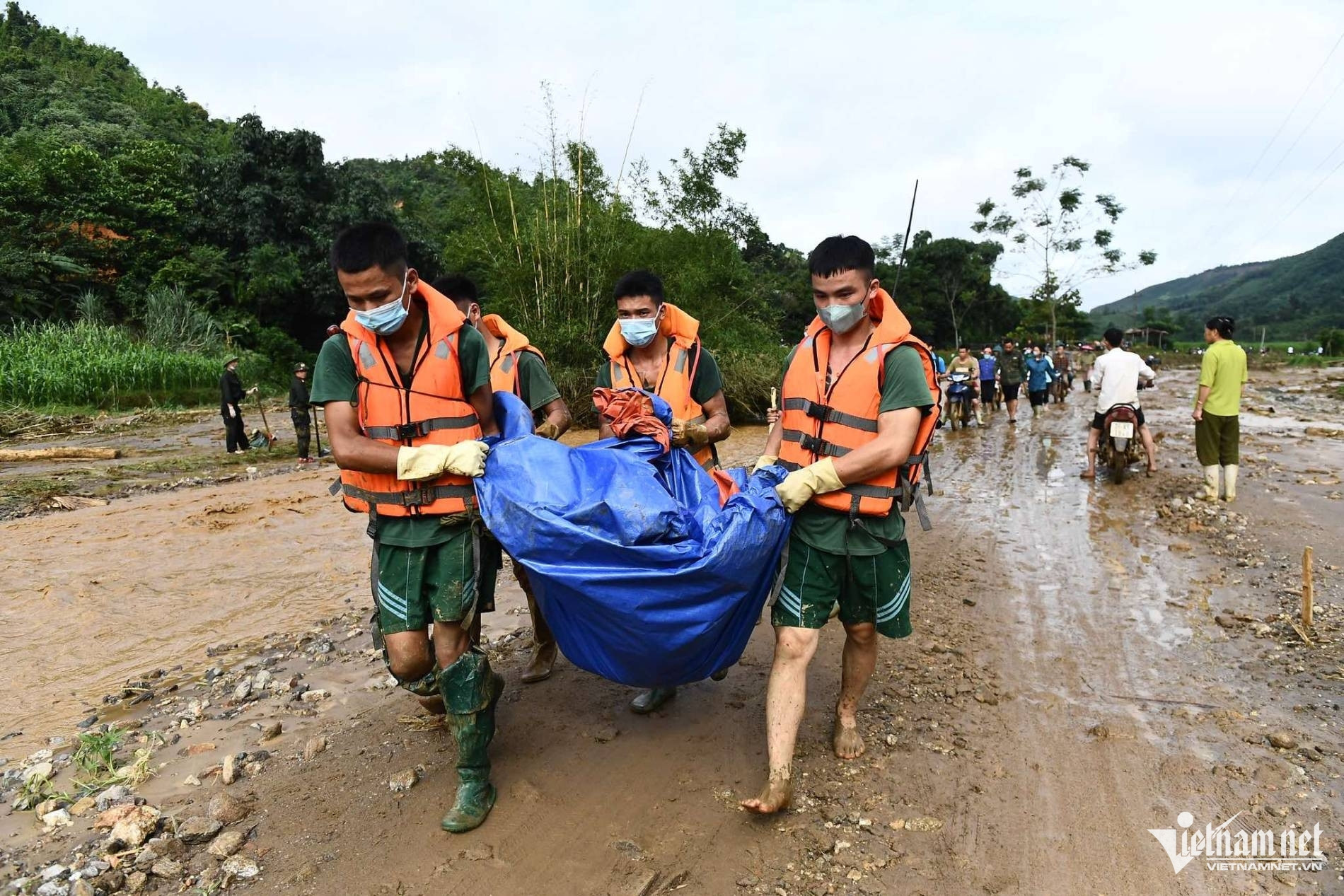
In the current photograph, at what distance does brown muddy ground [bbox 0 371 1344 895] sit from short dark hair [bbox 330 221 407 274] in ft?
6.14

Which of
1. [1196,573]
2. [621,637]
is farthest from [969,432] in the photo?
[621,637]

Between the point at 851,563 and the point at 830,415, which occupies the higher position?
the point at 830,415

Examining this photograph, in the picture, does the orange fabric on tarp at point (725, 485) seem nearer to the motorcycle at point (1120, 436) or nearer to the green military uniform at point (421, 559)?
the green military uniform at point (421, 559)

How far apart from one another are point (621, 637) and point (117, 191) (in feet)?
89.8

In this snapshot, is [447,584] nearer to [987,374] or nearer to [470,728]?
[470,728]

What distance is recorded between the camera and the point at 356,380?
8.80 ft

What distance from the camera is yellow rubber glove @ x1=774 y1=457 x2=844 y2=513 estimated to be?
266cm

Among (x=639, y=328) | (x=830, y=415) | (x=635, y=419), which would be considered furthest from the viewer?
(x=639, y=328)

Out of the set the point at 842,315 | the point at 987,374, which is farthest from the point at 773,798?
the point at 987,374

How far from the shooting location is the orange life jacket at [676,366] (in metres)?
3.74

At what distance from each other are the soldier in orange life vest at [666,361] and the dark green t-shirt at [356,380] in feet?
3.32

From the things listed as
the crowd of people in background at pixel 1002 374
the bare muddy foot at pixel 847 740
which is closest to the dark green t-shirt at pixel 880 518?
the bare muddy foot at pixel 847 740

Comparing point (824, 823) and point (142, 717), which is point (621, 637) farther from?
point (142, 717)

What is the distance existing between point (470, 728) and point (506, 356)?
1878mm
